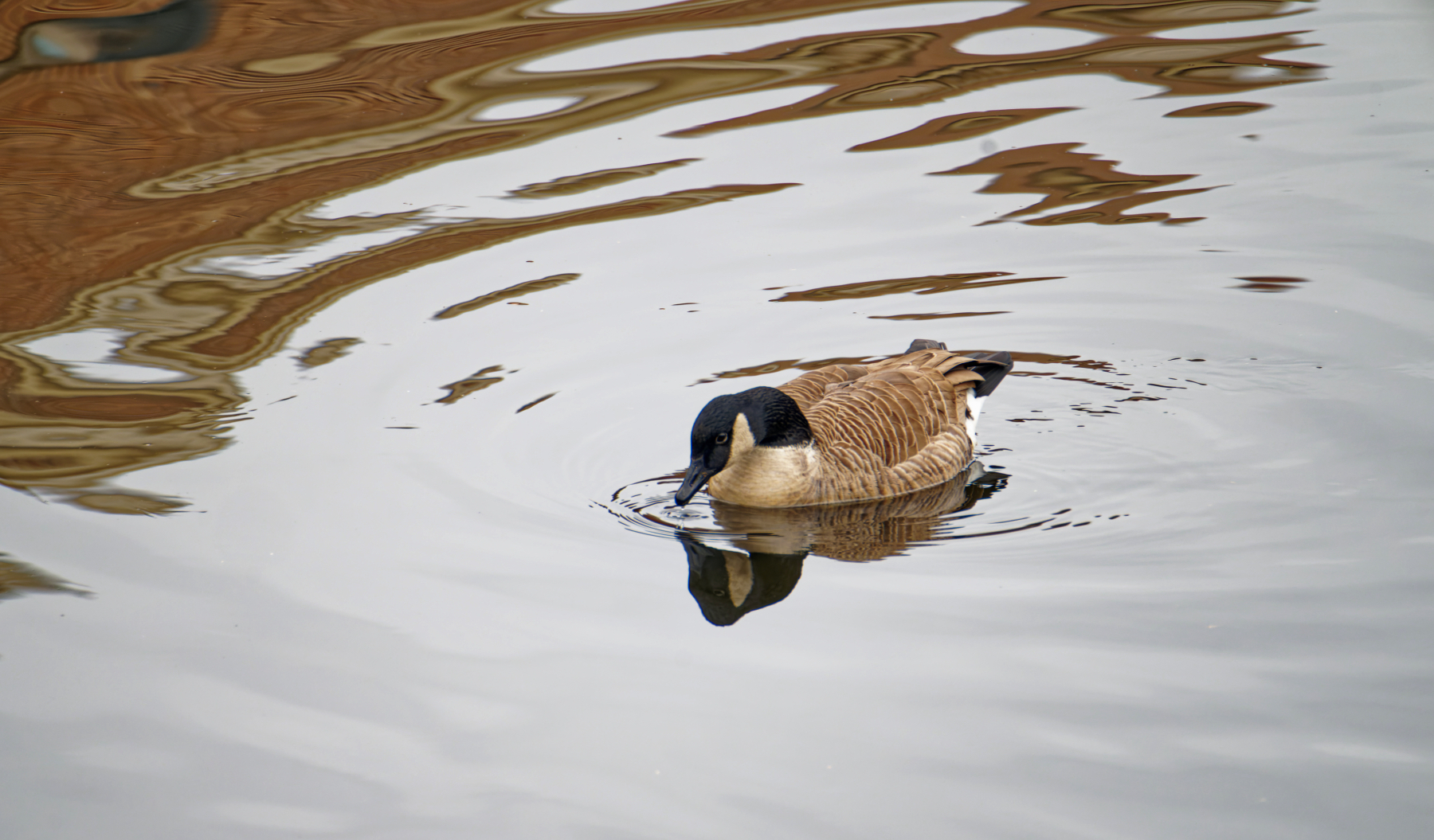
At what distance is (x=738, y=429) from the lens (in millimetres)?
7277

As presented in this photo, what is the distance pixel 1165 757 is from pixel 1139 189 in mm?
7614

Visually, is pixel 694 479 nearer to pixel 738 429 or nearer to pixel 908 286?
pixel 738 429

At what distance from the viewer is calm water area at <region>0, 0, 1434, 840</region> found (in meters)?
4.91

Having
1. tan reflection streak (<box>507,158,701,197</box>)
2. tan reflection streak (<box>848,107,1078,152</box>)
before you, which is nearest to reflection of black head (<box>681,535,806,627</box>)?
tan reflection streak (<box>507,158,701,197</box>)

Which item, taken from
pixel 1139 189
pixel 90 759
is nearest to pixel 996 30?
pixel 1139 189

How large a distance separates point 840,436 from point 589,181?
17.7 ft

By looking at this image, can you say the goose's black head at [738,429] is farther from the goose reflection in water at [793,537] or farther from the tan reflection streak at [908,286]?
the tan reflection streak at [908,286]

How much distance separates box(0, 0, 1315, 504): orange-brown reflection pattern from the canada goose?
3.81m

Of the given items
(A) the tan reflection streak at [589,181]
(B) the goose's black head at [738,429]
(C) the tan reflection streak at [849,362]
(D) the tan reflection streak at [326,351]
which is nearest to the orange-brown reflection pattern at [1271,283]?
(C) the tan reflection streak at [849,362]

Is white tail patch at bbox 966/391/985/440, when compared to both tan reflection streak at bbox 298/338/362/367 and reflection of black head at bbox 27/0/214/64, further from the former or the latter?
reflection of black head at bbox 27/0/214/64

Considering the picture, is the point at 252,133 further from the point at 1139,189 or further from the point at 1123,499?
the point at 1123,499

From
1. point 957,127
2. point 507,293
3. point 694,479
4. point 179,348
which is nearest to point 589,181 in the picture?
point 507,293

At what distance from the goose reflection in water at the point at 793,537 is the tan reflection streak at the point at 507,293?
326 centimetres

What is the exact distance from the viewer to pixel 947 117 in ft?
41.8
